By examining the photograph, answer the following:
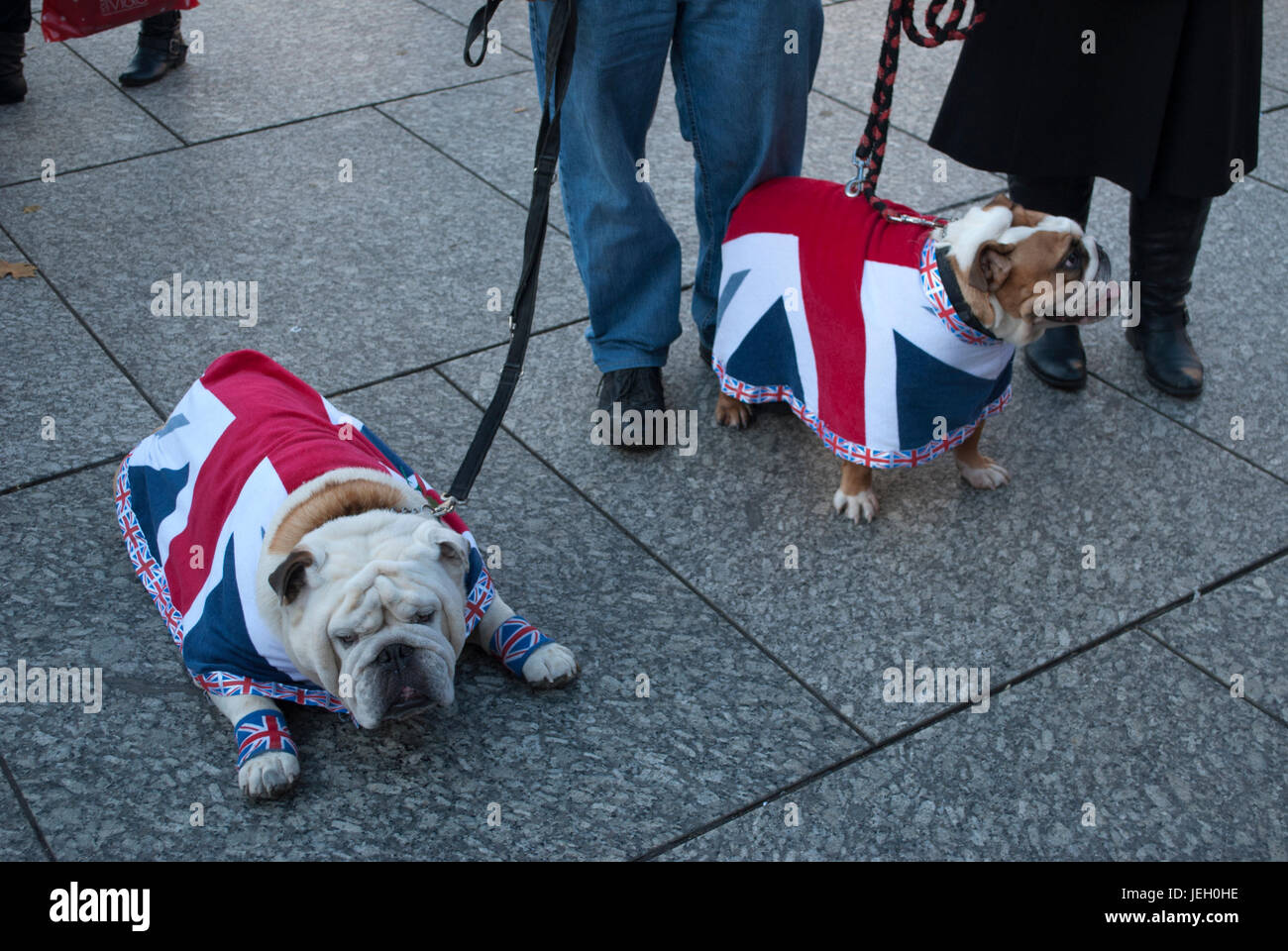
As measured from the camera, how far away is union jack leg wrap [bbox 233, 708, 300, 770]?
287 cm

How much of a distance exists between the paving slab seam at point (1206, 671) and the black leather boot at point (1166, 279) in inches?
49.9

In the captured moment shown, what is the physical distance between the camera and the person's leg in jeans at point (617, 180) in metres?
3.59

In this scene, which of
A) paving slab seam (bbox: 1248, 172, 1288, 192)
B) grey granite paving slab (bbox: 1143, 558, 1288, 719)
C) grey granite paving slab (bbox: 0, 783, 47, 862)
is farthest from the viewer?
paving slab seam (bbox: 1248, 172, 1288, 192)

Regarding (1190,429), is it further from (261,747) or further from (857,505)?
(261,747)

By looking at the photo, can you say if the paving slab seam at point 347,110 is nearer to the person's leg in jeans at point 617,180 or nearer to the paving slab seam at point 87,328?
the paving slab seam at point 87,328

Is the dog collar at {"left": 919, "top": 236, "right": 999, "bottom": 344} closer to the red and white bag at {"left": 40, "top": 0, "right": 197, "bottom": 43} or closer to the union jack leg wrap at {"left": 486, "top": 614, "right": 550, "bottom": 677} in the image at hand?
the union jack leg wrap at {"left": 486, "top": 614, "right": 550, "bottom": 677}

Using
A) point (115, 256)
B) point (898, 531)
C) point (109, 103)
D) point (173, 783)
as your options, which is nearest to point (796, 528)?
point (898, 531)

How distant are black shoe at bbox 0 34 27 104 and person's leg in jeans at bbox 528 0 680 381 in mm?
3473

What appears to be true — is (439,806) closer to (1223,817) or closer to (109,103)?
(1223,817)

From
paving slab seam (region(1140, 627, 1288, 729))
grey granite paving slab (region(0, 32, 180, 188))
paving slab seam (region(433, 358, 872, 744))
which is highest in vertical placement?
paving slab seam (region(1140, 627, 1288, 729))

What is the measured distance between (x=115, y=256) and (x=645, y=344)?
2.36 metres

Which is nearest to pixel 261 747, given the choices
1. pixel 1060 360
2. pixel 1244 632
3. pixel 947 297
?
pixel 947 297

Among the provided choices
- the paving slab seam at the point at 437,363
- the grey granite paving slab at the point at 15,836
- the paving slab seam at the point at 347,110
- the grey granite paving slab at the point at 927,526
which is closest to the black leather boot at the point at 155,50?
the paving slab seam at the point at 347,110

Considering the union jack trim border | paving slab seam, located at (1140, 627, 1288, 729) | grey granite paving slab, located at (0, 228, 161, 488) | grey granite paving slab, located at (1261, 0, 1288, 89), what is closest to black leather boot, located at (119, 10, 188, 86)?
grey granite paving slab, located at (0, 228, 161, 488)
